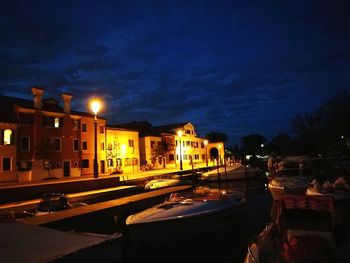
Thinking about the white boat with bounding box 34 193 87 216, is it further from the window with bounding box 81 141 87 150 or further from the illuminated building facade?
the window with bounding box 81 141 87 150

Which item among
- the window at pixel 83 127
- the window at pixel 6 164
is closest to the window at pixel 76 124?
the window at pixel 83 127

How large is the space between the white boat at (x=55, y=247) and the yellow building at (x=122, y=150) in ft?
154

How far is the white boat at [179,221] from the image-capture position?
410 inches

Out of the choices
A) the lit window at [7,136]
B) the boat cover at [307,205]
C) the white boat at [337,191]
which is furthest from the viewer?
the lit window at [7,136]

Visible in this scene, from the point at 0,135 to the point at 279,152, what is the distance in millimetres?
72236

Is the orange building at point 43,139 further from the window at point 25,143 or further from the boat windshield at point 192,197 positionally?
the boat windshield at point 192,197

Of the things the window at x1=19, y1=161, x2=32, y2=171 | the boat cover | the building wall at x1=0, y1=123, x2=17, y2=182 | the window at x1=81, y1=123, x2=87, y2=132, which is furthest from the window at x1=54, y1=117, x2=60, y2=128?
the boat cover

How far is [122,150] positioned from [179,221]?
47.9 meters

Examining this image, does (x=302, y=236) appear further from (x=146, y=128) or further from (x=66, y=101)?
(x=146, y=128)

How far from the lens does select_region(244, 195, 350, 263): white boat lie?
19.6ft

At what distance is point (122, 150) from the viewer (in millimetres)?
57625

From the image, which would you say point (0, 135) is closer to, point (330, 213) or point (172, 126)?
point (330, 213)

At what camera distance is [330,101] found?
45.6m

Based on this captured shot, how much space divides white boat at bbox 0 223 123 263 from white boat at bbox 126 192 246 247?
3.00 m
